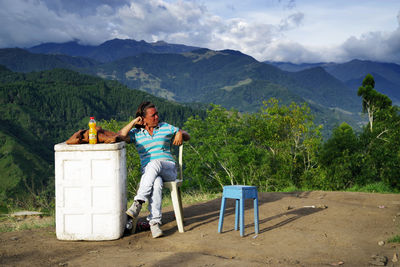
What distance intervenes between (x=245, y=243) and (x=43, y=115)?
132 metres

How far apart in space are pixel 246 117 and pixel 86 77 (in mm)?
179659

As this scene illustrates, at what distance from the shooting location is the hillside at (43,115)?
78.3 m

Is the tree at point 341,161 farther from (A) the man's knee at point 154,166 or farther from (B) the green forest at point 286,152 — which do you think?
(A) the man's knee at point 154,166

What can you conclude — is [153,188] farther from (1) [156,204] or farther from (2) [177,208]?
(2) [177,208]

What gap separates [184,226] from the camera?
505 centimetres

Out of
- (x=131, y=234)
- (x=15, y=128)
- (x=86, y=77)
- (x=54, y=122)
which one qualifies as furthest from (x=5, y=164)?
(x=86, y=77)

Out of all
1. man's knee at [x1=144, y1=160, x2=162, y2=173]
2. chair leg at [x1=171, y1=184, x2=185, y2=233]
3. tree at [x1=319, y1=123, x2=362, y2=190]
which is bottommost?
tree at [x1=319, y1=123, x2=362, y2=190]

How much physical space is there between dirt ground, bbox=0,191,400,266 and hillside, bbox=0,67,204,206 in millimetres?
69138

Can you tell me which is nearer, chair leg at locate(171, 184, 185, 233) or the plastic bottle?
the plastic bottle

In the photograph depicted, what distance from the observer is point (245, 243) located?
4.14m

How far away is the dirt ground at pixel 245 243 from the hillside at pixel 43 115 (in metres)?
69.1

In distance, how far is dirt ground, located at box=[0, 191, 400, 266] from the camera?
3.54 meters

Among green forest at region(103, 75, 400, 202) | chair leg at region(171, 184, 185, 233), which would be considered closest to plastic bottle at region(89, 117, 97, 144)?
chair leg at region(171, 184, 185, 233)

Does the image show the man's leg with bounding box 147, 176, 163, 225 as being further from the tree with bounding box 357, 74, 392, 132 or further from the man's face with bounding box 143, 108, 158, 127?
the tree with bounding box 357, 74, 392, 132
